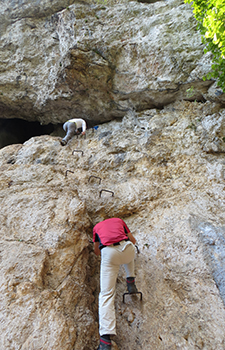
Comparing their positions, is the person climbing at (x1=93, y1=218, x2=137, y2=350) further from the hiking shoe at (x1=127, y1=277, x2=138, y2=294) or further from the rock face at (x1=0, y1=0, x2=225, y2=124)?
the rock face at (x1=0, y1=0, x2=225, y2=124)

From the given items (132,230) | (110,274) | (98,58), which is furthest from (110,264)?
(98,58)

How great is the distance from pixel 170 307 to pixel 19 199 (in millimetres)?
3209

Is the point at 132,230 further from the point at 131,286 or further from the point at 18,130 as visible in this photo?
the point at 18,130

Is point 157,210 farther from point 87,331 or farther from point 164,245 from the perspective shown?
point 87,331

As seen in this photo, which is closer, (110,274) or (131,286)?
(110,274)

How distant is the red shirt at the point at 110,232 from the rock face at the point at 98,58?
14.5 ft

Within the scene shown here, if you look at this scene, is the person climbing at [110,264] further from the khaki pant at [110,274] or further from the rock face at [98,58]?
the rock face at [98,58]

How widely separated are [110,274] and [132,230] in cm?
140

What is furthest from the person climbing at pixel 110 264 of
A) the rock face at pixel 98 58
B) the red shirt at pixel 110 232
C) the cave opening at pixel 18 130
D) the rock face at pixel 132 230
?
the cave opening at pixel 18 130

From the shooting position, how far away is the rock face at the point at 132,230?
8.39 feet

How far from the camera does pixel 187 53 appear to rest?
582 centimetres

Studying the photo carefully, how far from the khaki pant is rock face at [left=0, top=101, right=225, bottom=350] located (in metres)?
0.31

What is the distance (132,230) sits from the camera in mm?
4176

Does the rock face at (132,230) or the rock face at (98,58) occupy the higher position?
the rock face at (98,58)
